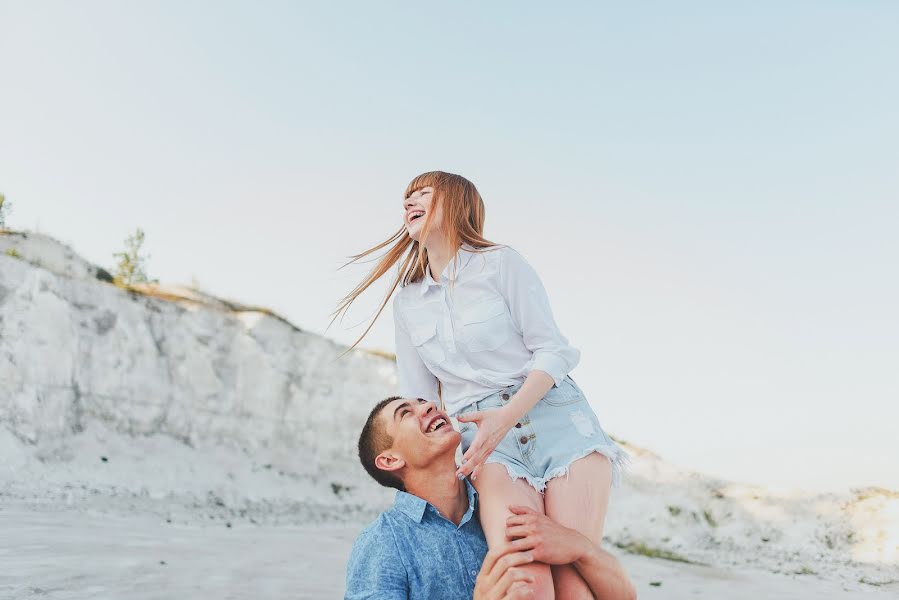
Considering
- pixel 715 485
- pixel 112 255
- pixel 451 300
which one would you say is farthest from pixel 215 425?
pixel 112 255

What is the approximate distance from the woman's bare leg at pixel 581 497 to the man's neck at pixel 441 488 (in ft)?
0.99

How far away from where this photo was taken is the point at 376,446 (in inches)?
100

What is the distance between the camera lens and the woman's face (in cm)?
267

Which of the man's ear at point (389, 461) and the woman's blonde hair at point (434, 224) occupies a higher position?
the woman's blonde hair at point (434, 224)

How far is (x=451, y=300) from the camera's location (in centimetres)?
263

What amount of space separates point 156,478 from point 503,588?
9.21 meters

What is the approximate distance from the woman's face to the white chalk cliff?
22.4ft

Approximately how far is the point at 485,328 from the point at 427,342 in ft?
0.84

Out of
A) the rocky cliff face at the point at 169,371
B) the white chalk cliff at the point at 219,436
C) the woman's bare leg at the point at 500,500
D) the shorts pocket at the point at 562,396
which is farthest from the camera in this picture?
the rocky cliff face at the point at 169,371

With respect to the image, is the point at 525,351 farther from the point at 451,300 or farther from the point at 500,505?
the point at 500,505

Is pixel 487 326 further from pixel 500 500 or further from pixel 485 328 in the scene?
pixel 500 500

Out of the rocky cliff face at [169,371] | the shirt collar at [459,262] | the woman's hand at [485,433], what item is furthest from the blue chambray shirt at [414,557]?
the rocky cliff face at [169,371]

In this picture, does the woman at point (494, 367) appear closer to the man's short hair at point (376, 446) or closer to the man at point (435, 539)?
the man at point (435, 539)

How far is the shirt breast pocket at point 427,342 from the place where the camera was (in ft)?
8.67
